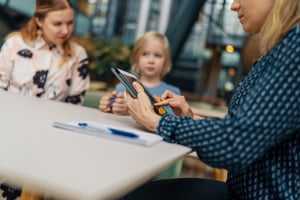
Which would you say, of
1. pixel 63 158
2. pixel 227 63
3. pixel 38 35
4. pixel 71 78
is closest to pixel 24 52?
pixel 38 35

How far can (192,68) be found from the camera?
6.38 m

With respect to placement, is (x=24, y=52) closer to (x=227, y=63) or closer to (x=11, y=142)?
(x=11, y=142)

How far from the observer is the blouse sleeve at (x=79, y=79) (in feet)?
6.41

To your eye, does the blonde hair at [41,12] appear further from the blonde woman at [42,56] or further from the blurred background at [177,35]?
the blurred background at [177,35]

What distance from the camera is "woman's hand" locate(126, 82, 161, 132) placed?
0.95 m

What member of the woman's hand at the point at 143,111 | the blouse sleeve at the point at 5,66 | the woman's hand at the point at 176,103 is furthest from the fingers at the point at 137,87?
the blouse sleeve at the point at 5,66

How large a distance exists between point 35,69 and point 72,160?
135cm

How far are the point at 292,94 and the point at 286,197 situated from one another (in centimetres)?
25

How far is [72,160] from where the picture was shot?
0.59m

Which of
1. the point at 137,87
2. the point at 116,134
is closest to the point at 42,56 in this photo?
the point at 137,87

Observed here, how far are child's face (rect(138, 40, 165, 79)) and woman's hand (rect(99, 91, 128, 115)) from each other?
846 mm

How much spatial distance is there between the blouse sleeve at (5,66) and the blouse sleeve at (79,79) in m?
0.32

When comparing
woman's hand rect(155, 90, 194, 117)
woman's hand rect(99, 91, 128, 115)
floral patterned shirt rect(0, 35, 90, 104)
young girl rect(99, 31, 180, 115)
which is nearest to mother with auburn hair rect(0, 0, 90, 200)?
floral patterned shirt rect(0, 35, 90, 104)

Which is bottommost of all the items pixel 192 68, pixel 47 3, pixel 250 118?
pixel 192 68
